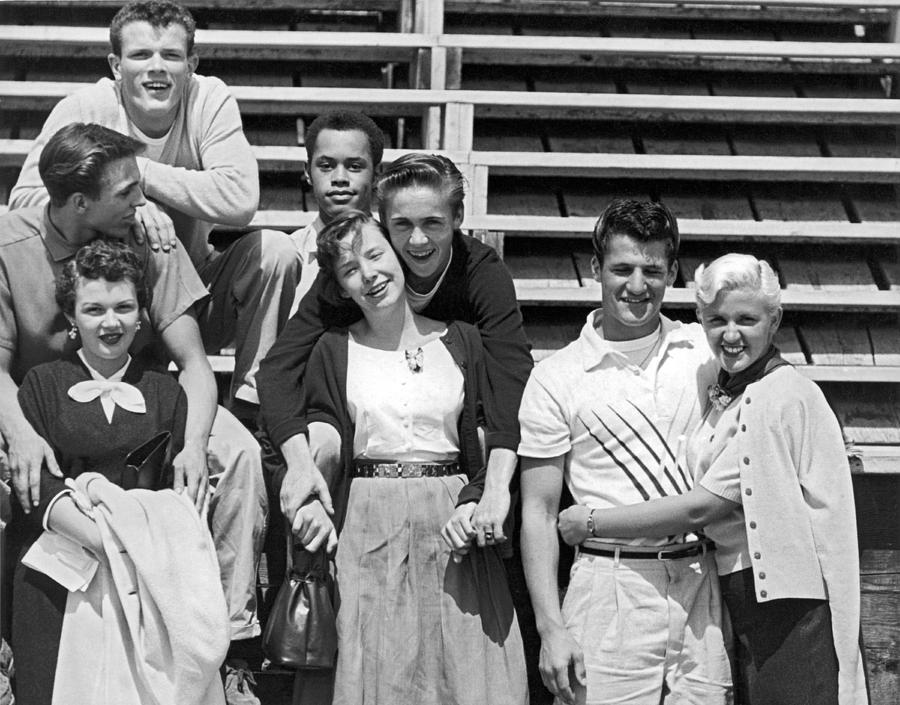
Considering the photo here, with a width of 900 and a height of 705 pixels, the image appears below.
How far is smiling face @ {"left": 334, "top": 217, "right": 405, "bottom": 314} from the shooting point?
2861 millimetres

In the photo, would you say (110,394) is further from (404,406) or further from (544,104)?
(544,104)

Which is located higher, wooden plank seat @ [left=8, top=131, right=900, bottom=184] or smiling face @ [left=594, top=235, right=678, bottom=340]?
wooden plank seat @ [left=8, top=131, right=900, bottom=184]

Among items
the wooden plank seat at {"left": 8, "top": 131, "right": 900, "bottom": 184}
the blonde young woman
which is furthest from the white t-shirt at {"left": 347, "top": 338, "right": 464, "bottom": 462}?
the wooden plank seat at {"left": 8, "top": 131, "right": 900, "bottom": 184}

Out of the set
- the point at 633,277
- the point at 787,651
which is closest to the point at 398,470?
the point at 633,277

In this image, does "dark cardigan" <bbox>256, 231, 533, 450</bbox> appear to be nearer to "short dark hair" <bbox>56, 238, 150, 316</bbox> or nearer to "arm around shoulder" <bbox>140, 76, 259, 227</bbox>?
"short dark hair" <bbox>56, 238, 150, 316</bbox>

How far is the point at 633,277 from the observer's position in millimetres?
2740

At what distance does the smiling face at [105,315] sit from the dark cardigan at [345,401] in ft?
1.44

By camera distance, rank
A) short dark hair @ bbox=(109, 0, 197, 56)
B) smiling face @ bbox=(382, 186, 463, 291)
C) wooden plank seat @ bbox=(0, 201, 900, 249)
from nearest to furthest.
A: smiling face @ bbox=(382, 186, 463, 291), short dark hair @ bbox=(109, 0, 197, 56), wooden plank seat @ bbox=(0, 201, 900, 249)

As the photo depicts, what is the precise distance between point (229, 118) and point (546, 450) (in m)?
1.41

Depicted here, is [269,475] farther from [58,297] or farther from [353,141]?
[353,141]

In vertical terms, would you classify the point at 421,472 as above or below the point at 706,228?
below

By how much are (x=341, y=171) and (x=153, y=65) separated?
22.6 inches

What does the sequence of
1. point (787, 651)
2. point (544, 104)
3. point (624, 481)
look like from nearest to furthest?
1. point (787, 651)
2. point (624, 481)
3. point (544, 104)

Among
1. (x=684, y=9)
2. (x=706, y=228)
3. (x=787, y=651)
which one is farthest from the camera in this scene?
(x=684, y=9)
